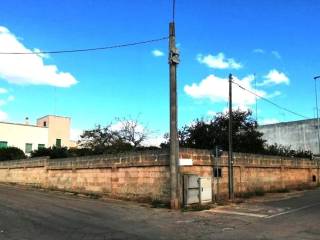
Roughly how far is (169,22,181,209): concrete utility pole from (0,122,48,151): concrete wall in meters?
56.6

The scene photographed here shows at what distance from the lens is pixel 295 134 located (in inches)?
2505

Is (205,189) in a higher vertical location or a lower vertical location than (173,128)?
lower

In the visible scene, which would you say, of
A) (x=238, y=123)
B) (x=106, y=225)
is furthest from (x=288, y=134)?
(x=106, y=225)

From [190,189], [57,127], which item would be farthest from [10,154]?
[190,189]

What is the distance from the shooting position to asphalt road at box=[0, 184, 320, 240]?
12.5 meters

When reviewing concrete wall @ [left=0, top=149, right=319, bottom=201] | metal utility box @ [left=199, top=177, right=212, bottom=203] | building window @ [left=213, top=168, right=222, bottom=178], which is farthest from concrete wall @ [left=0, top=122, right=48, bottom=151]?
metal utility box @ [left=199, top=177, right=212, bottom=203]

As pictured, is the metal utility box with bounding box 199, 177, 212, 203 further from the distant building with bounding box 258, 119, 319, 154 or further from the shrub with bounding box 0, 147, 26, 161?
the distant building with bounding box 258, 119, 319, 154

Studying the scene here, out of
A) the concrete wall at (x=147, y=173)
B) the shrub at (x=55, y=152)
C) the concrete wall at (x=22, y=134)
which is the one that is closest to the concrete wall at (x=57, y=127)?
the concrete wall at (x=22, y=134)

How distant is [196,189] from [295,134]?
45.6 m

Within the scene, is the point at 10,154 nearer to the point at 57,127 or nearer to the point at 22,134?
the point at 22,134

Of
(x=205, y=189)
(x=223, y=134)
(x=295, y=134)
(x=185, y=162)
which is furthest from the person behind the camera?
(x=295, y=134)

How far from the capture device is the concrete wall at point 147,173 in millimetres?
22766

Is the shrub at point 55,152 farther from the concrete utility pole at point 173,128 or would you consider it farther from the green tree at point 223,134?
the concrete utility pole at point 173,128

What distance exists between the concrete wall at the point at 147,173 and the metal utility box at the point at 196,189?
Answer: 2.79 ft
